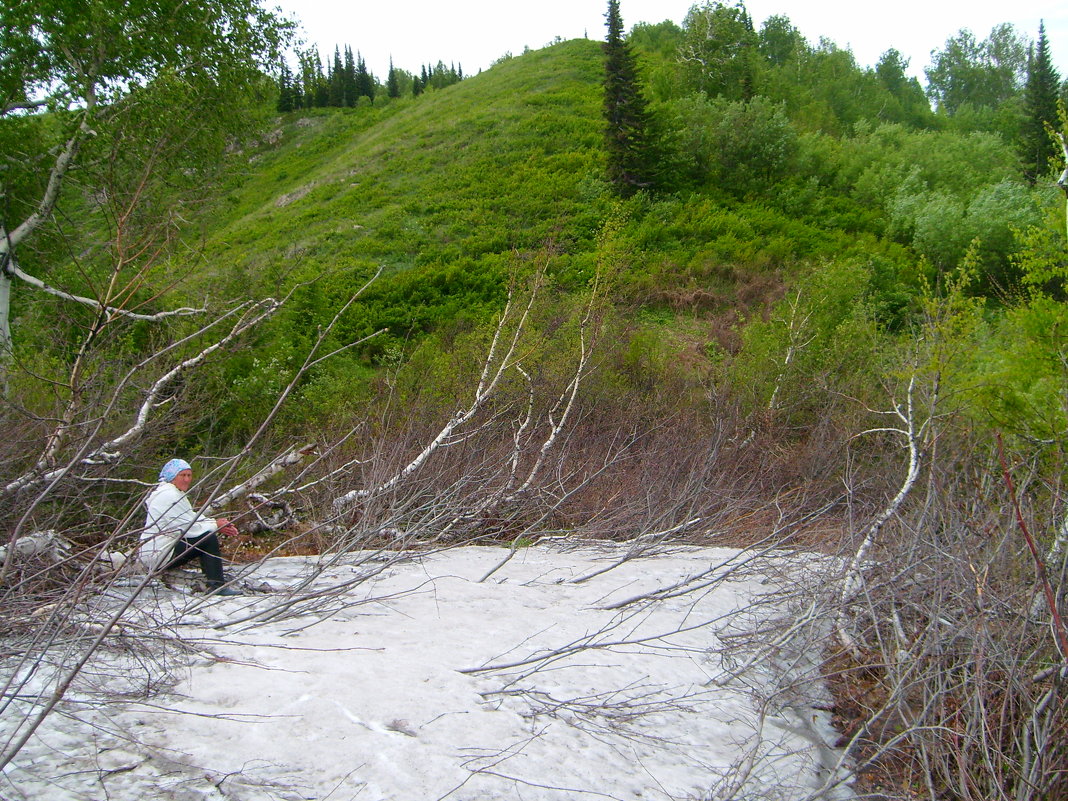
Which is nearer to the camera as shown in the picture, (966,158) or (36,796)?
(36,796)

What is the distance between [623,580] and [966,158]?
34.6 metres

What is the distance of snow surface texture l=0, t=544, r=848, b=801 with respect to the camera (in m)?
2.82

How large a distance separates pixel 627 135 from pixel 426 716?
26520mm

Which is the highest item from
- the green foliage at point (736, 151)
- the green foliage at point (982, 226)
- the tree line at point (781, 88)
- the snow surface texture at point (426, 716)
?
the tree line at point (781, 88)

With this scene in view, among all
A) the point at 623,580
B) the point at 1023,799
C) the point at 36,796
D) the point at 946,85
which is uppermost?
the point at 946,85

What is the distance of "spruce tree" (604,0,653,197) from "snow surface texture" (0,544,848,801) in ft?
80.4

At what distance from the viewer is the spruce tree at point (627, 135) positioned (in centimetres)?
2736

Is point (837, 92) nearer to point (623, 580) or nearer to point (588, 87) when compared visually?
point (588, 87)

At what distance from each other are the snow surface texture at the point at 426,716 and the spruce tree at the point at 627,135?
2449 cm

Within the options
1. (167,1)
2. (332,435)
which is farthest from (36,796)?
(167,1)

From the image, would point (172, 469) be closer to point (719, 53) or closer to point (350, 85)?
point (719, 53)

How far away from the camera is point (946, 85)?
69.8 meters

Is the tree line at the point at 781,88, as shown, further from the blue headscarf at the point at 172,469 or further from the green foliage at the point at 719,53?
the blue headscarf at the point at 172,469

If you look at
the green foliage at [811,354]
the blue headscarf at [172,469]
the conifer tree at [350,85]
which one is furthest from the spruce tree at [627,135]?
the conifer tree at [350,85]
